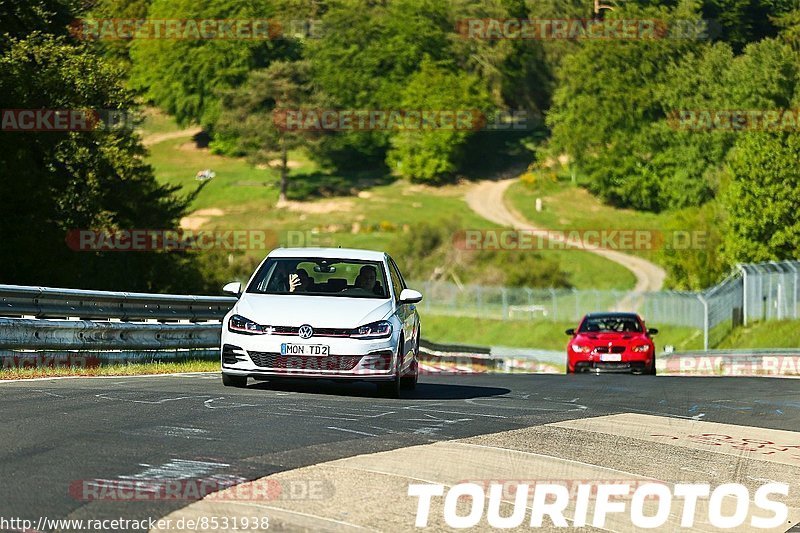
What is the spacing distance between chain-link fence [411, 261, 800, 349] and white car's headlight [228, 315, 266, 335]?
2943 cm

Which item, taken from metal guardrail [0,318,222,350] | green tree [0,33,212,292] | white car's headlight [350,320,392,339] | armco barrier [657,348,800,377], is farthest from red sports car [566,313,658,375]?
green tree [0,33,212,292]

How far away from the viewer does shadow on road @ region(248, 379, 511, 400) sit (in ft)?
52.9

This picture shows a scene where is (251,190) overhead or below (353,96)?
below

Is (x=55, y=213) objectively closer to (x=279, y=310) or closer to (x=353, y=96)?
(x=279, y=310)

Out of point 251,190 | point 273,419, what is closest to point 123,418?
point 273,419

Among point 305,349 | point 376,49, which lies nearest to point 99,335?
point 305,349

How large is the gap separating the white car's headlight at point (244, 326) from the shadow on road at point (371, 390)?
101 cm

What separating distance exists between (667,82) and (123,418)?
112 meters

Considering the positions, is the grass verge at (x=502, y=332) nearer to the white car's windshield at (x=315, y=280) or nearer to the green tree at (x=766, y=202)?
the green tree at (x=766, y=202)

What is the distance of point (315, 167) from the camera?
138875mm

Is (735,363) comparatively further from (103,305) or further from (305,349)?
(305,349)

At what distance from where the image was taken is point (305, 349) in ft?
49.1

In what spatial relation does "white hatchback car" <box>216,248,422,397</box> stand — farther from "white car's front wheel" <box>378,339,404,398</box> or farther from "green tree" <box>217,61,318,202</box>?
"green tree" <box>217,61,318,202</box>

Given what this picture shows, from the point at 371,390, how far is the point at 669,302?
142 feet
